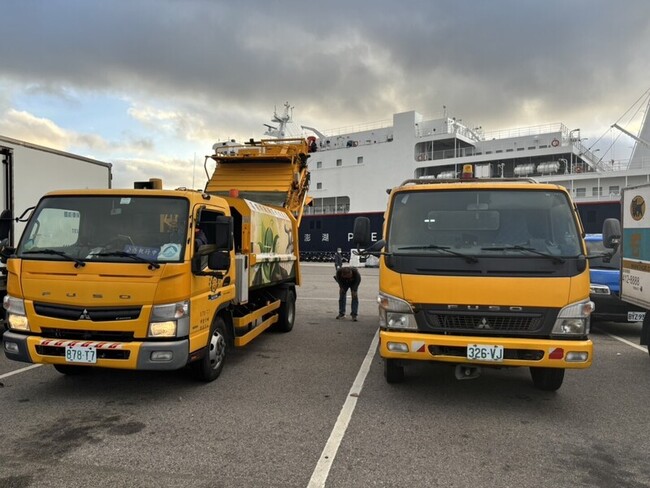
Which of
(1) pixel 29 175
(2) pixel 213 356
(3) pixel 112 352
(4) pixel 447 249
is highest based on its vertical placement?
(1) pixel 29 175

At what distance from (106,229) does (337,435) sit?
118 inches

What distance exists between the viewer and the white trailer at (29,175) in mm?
6645

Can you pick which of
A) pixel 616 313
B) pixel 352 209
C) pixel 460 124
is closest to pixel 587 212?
pixel 460 124

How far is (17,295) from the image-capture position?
436 cm

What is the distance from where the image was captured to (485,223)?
471 centimetres

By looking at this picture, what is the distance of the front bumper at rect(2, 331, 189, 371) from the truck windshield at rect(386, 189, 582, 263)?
7.80 ft

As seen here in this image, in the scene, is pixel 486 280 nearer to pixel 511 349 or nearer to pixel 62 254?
pixel 511 349

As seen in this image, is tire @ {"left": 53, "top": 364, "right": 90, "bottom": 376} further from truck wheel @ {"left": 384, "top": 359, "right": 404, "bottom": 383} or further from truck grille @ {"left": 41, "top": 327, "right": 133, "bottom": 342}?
truck wheel @ {"left": 384, "top": 359, "right": 404, "bottom": 383}

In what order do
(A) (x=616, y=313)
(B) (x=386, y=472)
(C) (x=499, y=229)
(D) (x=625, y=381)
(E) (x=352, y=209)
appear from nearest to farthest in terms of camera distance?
(B) (x=386, y=472)
(C) (x=499, y=229)
(D) (x=625, y=381)
(A) (x=616, y=313)
(E) (x=352, y=209)

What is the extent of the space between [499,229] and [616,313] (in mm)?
4917

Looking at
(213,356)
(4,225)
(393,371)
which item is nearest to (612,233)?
(393,371)

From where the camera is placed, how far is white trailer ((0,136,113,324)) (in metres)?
6.64

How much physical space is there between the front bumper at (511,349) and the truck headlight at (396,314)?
0.16 metres

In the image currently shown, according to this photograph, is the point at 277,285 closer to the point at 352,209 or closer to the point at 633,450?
the point at 633,450
